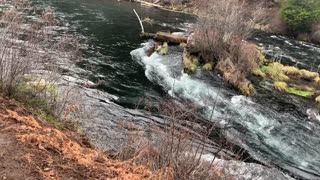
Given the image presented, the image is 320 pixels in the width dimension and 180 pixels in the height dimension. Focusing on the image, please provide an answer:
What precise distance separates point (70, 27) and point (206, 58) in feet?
35.1

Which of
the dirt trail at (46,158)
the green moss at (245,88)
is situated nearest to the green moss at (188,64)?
the green moss at (245,88)

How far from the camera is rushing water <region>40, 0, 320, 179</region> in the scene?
13.2 m

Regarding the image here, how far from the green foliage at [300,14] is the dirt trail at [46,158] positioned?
3829 cm

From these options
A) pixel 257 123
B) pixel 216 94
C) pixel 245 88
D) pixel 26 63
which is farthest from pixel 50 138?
pixel 245 88

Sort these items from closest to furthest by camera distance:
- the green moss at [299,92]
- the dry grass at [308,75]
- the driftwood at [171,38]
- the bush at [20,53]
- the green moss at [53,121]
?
the green moss at [53,121], the bush at [20,53], the green moss at [299,92], the dry grass at [308,75], the driftwood at [171,38]

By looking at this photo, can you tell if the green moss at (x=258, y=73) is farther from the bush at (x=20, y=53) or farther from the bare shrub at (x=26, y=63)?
the bush at (x=20, y=53)

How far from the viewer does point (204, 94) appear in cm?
1766

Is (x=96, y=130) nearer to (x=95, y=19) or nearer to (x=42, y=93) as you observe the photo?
(x=42, y=93)

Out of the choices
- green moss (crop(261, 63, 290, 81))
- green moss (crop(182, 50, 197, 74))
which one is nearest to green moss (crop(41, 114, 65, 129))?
green moss (crop(182, 50, 197, 74))

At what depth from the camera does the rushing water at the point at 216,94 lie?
43.3ft

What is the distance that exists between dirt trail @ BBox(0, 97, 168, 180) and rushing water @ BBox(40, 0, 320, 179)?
2577 mm

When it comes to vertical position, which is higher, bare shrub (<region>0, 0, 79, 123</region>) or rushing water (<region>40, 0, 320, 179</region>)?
bare shrub (<region>0, 0, 79, 123</region>)

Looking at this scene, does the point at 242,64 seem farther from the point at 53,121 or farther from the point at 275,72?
the point at 53,121

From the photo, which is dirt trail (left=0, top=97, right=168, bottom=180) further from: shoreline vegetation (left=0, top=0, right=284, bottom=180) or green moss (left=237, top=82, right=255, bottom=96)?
green moss (left=237, top=82, right=255, bottom=96)
